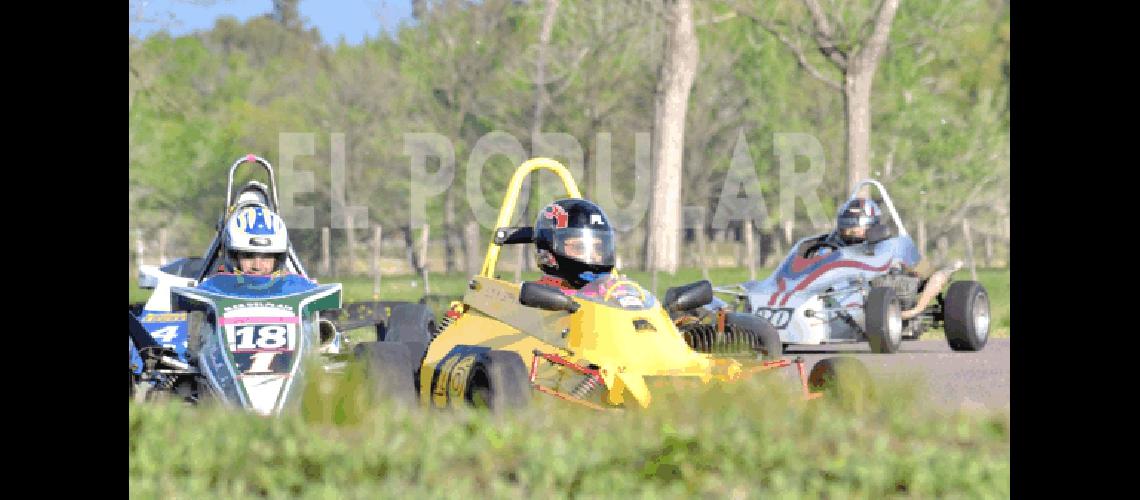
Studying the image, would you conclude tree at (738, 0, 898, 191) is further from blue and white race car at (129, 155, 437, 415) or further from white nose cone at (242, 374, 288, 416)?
white nose cone at (242, 374, 288, 416)

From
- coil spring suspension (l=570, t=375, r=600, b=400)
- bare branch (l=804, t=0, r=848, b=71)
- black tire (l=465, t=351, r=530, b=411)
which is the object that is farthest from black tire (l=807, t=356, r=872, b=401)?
bare branch (l=804, t=0, r=848, b=71)

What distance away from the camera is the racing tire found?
1364 cm

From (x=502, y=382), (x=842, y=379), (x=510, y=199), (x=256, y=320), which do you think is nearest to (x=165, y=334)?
(x=256, y=320)

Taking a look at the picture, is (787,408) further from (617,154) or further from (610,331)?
(617,154)

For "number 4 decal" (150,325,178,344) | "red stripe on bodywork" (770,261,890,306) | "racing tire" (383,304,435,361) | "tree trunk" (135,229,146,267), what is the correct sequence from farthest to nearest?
1. "tree trunk" (135,229,146,267)
2. "red stripe on bodywork" (770,261,890,306)
3. "racing tire" (383,304,435,361)
4. "number 4 decal" (150,325,178,344)

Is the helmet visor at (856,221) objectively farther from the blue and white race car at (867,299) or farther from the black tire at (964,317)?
the black tire at (964,317)

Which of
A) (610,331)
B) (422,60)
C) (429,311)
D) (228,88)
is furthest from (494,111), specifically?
(610,331)

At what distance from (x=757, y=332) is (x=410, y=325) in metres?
2.73

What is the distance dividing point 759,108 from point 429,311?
157 ft

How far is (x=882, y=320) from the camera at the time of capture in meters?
17.0

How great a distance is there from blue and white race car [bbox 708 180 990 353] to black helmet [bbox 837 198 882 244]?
0.13 metres

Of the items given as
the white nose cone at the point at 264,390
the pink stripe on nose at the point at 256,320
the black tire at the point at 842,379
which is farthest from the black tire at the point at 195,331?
the black tire at the point at 842,379

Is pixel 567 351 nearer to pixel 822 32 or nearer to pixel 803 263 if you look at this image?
pixel 803 263

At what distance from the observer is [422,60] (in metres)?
55.5
